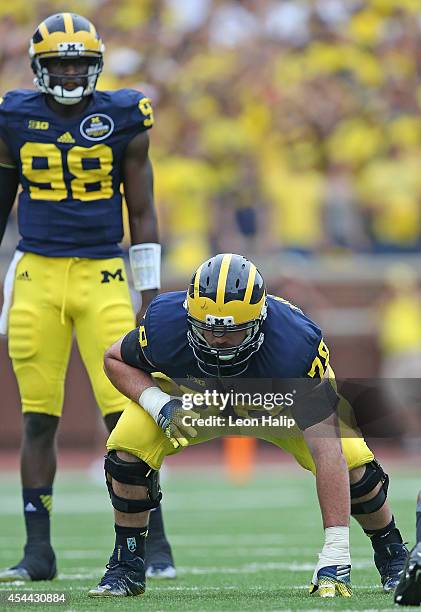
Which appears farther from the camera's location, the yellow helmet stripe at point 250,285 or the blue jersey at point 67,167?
the blue jersey at point 67,167

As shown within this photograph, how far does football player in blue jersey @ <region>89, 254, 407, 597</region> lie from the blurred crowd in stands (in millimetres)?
8874

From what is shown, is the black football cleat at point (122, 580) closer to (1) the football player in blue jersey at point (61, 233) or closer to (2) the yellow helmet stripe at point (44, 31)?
(1) the football player in blue jersey at point (61, 233)

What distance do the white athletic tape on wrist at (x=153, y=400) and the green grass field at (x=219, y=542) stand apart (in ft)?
1.99

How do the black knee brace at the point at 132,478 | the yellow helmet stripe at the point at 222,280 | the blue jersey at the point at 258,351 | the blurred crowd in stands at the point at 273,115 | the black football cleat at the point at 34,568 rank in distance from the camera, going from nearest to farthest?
the yellow helmet stripe at the point at 222,280, the blue jersey at the point at 258,351, the black knee brace at the point at 132,478, the black football cleat at the point at 34,568, the blurred crowd in stands at the point at 273,115

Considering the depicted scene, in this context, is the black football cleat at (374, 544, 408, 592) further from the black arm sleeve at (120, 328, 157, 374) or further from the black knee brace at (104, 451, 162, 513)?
the black arm sleeve at (120, 328, 157, 374)

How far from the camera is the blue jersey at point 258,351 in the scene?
4289 mm

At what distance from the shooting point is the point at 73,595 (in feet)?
14.6

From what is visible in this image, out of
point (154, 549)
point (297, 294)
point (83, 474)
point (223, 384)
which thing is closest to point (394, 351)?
point (297, 294)

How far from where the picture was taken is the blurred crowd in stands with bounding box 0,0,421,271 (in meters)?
13.7

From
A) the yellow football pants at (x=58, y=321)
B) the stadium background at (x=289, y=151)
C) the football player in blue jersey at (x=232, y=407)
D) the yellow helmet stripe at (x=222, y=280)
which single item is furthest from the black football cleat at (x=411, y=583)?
the stadium background at (x=289, y=151)

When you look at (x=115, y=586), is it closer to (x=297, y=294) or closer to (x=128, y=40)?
(x=297, y=294)

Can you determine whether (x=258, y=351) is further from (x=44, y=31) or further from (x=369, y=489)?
(x=44, y=31)

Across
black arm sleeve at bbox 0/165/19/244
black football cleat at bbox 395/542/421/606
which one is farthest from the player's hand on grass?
black arm sleeve at bbox 0/165/19/244

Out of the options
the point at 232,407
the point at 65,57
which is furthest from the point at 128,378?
the point at 65,57
